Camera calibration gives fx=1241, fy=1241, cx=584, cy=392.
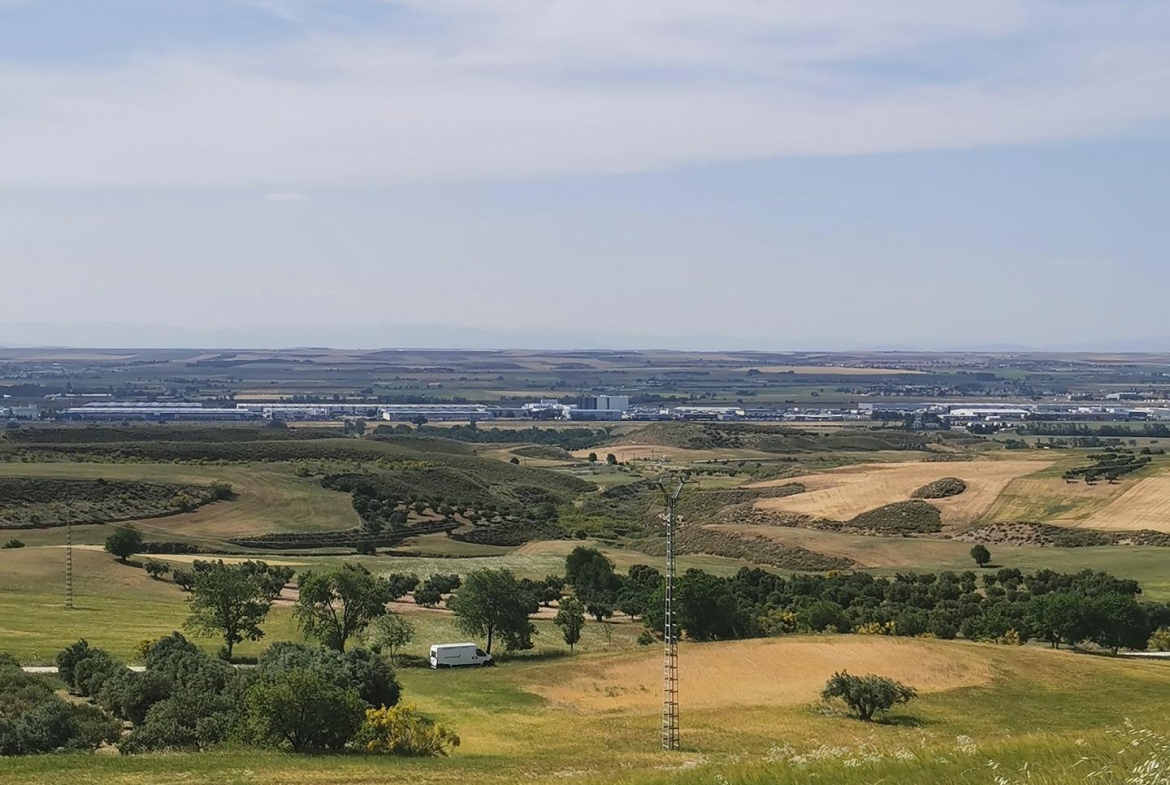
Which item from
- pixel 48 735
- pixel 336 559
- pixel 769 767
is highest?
pixel 769 767

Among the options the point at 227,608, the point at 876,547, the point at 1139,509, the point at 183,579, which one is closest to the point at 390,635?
the point at 227,608

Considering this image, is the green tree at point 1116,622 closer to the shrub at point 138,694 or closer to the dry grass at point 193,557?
the shrub at point 138,694

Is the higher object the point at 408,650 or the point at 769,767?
the point at 769,767

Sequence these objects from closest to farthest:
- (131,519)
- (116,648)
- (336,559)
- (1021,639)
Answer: (116,648) < (1021,639) < (336,559) < (131,519)

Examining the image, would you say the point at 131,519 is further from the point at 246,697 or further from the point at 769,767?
the point at 769,767

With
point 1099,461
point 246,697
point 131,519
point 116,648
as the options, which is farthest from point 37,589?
point 1099,461

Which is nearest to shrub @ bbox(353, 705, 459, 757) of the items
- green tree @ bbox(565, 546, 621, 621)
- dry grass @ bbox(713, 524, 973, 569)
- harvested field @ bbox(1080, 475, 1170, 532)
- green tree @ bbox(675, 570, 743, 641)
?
green tree @ bbox(675, 570, 743, 641)

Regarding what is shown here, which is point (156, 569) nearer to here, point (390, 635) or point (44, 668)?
point (390, 635)
